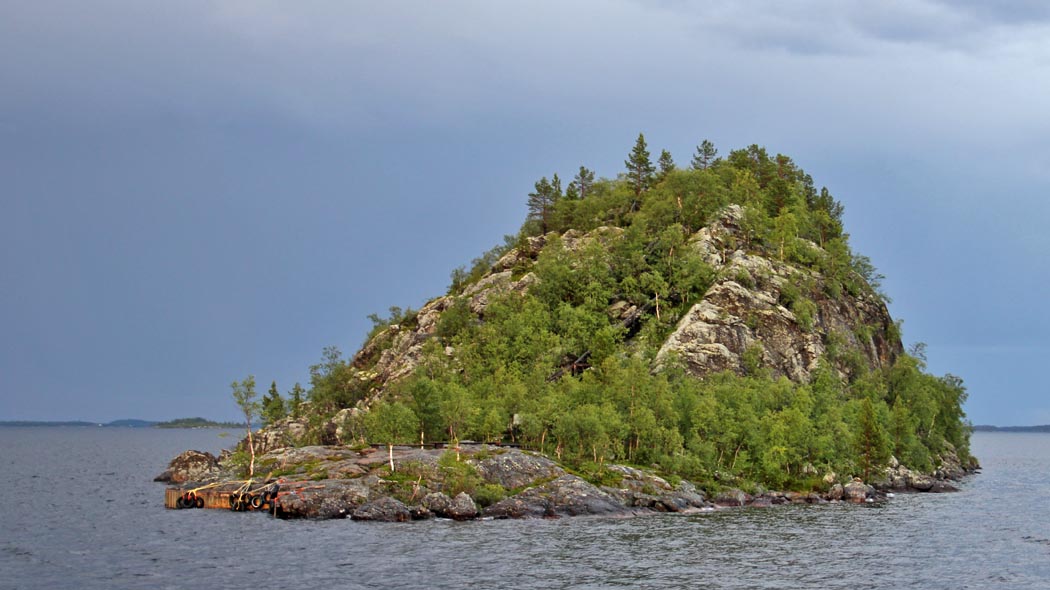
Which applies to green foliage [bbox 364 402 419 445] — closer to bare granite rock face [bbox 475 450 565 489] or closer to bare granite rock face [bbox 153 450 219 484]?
bare granite rock face [bbox 475 450 565 489]

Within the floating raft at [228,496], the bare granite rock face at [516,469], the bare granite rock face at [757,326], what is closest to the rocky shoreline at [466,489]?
the bare granite rock face at [516,469]

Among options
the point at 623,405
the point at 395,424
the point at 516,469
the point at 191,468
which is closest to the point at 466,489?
the point at 516,469

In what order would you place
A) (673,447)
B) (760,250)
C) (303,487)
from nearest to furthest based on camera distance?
(303,487)
(673,447)
(760,250)

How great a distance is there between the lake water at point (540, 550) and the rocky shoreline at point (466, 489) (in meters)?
4.61

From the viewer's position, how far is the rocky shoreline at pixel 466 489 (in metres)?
103

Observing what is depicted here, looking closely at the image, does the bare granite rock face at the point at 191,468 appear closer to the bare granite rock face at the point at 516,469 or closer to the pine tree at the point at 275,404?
the pine tree at the point at 275,404

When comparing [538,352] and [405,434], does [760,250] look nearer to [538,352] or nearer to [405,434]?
[538,352]

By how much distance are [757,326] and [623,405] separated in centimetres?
4708

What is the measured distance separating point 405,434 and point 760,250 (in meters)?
100

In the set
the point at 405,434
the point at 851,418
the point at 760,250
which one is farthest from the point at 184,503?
the point at 760,250

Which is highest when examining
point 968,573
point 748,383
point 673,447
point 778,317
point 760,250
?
point 760,250

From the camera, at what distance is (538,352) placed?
6801 inches

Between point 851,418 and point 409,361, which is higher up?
point 409,361

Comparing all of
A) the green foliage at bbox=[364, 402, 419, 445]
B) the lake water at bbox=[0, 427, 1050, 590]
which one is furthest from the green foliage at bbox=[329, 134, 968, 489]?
the lake water at bbox=[0, 427, 1050, 590]
